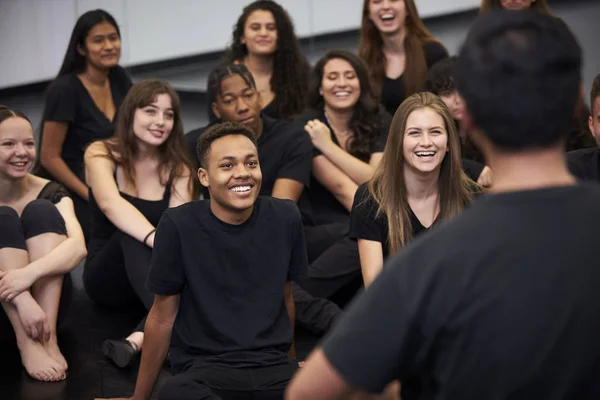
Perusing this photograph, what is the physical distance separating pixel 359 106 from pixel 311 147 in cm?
26

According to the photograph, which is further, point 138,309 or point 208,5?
point 208,5

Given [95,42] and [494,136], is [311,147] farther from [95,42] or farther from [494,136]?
[494,136]

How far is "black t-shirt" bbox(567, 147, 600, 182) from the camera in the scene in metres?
2.48

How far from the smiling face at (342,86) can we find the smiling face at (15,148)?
1.11m

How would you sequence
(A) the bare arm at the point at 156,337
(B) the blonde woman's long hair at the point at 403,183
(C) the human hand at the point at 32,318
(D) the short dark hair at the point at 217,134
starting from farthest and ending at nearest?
1. (C) the human hand at the point at 32,318
2. (B) the blonde woman's long hair at the point at 403,183
3. (D) the short dark hair at the point at 217,134
4. (A) the bare arm at the point at 156,337

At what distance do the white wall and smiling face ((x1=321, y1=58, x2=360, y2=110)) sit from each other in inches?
54.4

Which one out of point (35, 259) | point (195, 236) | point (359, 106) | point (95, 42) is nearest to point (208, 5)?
point (95, 42)

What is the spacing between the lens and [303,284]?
3.21 m

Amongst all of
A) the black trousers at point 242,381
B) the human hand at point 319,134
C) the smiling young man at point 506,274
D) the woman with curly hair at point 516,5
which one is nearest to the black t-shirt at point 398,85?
the woman with curly hair at point 516,5

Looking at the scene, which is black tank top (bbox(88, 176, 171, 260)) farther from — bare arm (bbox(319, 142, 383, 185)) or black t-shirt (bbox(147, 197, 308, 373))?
black t-shirt (bbox(147, 197, 308, 373))

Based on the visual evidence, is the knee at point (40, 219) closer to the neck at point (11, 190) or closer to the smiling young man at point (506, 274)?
the neck at point (11, 190)

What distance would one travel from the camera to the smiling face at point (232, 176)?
2357 mm

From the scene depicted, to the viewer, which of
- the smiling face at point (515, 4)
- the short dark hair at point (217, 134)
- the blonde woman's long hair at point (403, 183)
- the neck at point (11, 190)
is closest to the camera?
the short dark hair at point (217, 134)

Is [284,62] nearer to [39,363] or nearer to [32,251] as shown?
[32,251]
